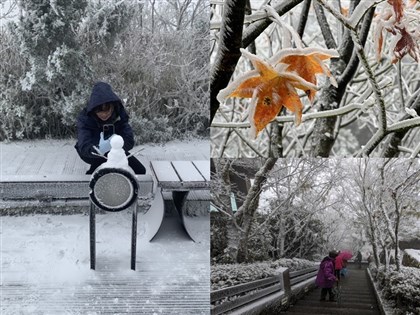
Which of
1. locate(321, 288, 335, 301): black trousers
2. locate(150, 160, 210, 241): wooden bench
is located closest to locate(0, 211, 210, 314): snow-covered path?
locate(150, 160, 210, 241): wooden bench

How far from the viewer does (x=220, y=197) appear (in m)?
2.10

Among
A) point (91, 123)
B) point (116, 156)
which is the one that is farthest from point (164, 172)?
point (91, 123)

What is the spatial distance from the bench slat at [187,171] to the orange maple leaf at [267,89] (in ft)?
2.30

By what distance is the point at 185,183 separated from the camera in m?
2.09

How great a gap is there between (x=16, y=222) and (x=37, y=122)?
Result: 348mm

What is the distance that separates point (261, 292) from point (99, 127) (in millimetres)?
795

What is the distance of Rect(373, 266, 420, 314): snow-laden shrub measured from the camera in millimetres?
2012

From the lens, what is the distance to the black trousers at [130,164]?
2.02 meters

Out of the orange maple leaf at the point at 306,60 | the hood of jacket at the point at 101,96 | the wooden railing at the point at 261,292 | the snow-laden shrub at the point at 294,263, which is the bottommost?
the wooden railing at the point at 261,292

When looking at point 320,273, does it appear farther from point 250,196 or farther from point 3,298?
point 3,298

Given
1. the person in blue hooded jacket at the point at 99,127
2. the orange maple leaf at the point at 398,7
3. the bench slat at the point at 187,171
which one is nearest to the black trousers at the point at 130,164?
the person in blue hooded jacket at the point at 99,127

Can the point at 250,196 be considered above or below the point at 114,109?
below

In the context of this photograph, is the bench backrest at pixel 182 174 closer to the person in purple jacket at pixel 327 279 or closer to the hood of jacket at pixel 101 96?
the hood of jacket at pixel 101 96

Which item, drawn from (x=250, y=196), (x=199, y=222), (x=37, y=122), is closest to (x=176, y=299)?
(x=199, y=222)
